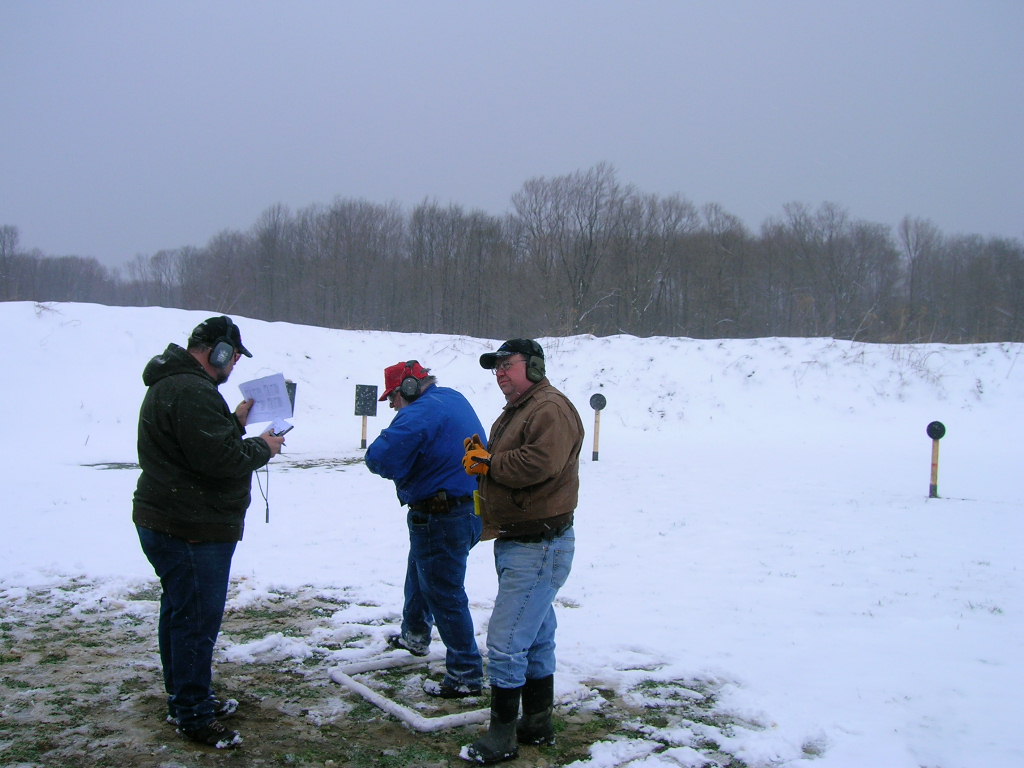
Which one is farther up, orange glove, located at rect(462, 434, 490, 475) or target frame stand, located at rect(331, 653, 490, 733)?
orange glove, located at rect(462, 434, 490, 475)

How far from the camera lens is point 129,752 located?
11.8 feet

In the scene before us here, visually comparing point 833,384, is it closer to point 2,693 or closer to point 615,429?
point 615,429

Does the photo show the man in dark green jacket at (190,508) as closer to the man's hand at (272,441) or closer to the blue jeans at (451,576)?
the man's hand at (272,441)

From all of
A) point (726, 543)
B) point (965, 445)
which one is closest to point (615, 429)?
point (965, 445)

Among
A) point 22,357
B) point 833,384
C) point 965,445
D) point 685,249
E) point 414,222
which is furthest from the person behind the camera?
point 414,222

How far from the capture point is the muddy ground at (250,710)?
3.65m

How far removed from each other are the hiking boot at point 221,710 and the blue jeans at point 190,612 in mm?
102

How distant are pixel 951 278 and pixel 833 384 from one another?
3388 cm

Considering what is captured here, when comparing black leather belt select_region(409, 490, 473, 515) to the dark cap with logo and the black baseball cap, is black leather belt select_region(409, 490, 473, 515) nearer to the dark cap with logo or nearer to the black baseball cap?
the black baseball cap

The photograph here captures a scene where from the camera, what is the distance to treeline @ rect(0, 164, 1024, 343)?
139 ft

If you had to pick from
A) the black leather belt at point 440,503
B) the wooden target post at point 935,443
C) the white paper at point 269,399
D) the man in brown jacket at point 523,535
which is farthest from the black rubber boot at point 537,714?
the wooden target post at point 935,443

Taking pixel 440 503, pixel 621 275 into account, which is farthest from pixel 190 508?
pixel 621 275

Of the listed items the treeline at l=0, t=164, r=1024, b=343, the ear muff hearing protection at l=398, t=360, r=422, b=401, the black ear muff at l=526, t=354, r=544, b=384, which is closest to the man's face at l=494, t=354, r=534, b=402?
the black ear muff at l=526, t=354, r=544, b=384

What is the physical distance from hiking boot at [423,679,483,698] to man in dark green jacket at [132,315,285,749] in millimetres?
1101
